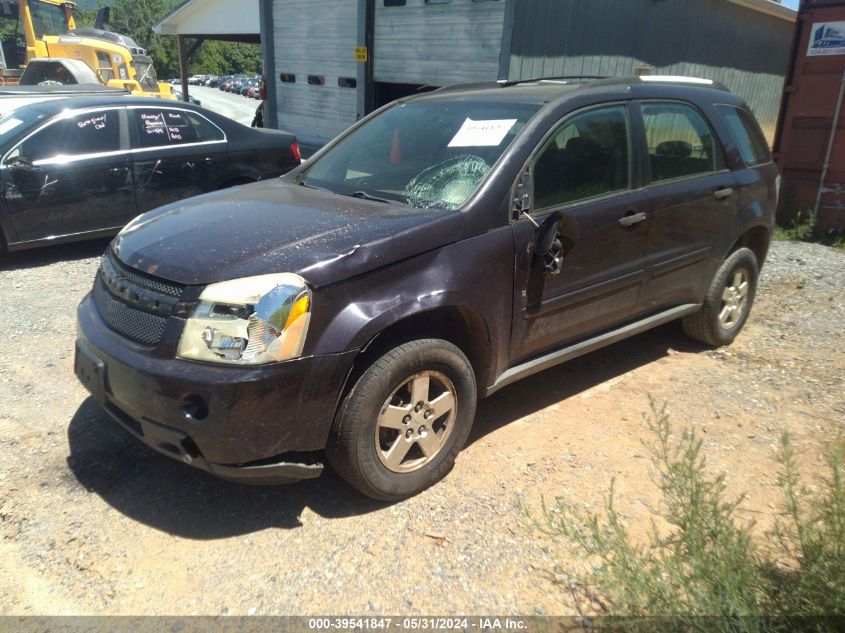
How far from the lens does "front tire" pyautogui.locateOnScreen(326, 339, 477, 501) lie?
2.81 m

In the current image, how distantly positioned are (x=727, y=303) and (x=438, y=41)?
8724mm

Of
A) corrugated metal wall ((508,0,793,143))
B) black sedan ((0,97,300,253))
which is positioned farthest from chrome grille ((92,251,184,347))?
corrugated metal wall ((508,0,793,143))

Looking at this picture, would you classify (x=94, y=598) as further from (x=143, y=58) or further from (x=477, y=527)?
(x=143, y=58)

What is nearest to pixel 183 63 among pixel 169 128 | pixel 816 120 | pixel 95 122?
pixel 169 128

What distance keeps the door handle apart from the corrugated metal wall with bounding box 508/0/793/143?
721 centimetres

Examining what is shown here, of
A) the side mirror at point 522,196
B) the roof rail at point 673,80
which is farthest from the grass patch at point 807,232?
the side mirror at point 522,196

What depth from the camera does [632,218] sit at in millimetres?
3828

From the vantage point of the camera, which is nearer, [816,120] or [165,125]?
[165,125]

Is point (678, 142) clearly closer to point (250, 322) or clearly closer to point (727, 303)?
point (727, 303)

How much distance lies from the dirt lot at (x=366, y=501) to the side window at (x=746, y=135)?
4.74 ft

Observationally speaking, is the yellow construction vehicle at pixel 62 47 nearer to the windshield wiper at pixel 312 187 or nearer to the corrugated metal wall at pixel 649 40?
the corrugated metal wall at pixel 649 40

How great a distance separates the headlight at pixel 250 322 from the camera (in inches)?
102

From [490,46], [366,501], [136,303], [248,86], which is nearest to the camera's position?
[136,303]

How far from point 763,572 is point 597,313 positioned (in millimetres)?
1780
